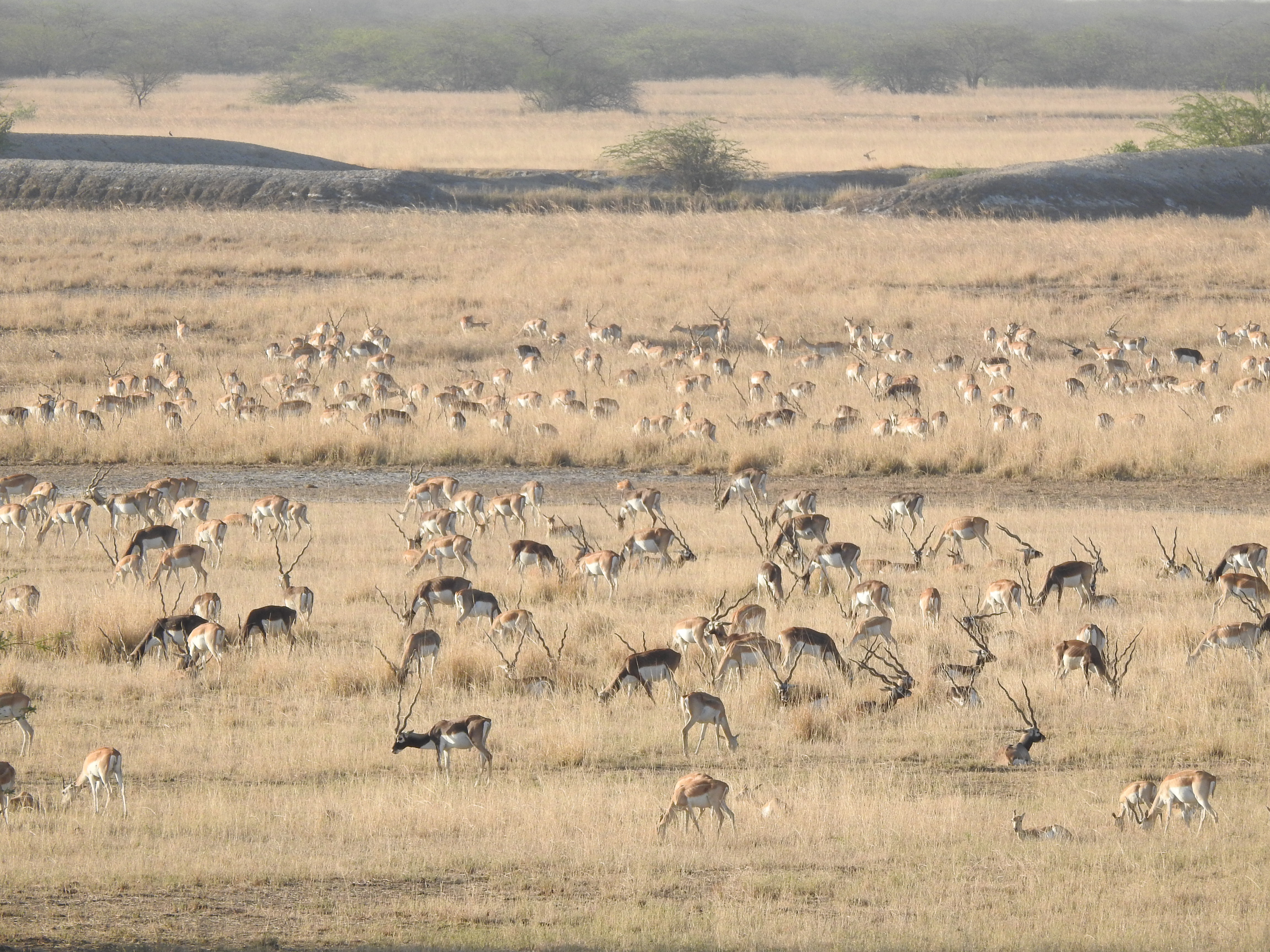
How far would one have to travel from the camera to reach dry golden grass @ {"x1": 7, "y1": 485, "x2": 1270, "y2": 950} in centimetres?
660

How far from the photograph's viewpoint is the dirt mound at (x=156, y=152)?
179 ft

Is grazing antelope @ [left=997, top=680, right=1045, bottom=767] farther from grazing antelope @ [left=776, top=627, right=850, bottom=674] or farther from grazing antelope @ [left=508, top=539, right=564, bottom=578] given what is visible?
grazing antelope @ [left=508, top=539, right=564, bottom=578]

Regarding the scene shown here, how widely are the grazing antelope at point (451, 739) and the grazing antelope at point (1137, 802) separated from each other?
10.8 ft

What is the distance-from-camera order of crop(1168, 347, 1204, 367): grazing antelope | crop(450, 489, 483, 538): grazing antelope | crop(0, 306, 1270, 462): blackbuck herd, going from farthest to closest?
crop(1168, 347, 1204, 367): grazing antelope, crop(0, 306, 1270, 462): blackbuck herd, crop(450, 489, 483, 538): grazing antelope

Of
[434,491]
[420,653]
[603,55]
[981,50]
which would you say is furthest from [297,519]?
[981,50]

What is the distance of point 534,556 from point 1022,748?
5.53 meters

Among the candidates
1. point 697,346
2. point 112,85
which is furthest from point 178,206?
point 112,85

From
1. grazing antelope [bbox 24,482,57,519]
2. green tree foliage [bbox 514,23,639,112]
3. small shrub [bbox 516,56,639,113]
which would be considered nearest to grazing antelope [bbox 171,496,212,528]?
grazing antelope [bbox 24,482,57,519]

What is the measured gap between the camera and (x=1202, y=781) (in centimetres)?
726

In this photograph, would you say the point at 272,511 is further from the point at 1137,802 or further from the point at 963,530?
the point at 1137,802

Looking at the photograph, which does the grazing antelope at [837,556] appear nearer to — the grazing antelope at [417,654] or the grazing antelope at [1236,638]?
the grazing antelope at [1236,638]

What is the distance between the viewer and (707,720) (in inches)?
341

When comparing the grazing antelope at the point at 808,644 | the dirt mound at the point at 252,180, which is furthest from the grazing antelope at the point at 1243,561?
the dirt mound at the point at 252,180

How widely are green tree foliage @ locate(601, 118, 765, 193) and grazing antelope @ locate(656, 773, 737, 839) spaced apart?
158ft
